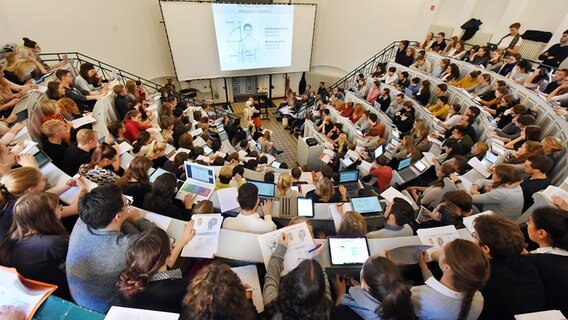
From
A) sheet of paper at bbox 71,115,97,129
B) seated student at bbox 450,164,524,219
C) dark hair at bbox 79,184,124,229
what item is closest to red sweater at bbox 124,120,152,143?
sheet of paper at bbox 71,115,97,129

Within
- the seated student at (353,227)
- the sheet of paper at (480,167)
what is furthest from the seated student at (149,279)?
the sheet of paper at (480,167)

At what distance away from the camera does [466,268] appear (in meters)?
1.41

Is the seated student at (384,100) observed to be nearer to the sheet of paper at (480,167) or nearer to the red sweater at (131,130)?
the sheet of paper at (480,167)

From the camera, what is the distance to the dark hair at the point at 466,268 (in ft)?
4.60

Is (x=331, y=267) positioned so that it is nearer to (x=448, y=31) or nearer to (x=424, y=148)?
(x=424, y=148)

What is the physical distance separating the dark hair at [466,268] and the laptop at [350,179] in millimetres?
2657

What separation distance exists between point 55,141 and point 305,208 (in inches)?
118

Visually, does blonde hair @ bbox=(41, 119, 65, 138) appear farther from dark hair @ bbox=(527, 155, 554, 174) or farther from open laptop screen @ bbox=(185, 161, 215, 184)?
dark hair @ bbox=(527, 155, 554, 174)

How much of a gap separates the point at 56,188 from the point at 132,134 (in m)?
2.42

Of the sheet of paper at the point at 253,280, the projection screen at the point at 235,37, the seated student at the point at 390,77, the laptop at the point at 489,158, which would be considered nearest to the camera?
the sheet of paper at the point at 253,280

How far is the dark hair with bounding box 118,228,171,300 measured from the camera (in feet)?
4.53

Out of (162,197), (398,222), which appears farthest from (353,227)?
(162,197)

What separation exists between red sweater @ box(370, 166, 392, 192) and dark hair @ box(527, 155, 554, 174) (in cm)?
178

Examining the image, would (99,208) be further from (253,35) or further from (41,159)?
(253,35)
